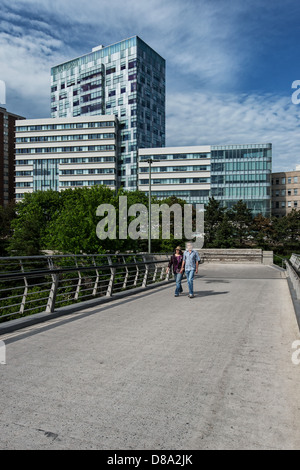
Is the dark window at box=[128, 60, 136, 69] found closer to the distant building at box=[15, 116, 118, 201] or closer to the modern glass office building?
the distant building at box=[15, 116, 118, 201]

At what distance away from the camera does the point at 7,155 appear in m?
115

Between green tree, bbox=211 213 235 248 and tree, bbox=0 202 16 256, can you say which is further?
green tree, bbox=211 213 235 248

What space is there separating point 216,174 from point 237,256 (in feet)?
199

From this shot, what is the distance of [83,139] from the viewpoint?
10912 cm

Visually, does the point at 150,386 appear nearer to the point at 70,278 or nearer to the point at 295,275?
the point at 295,275

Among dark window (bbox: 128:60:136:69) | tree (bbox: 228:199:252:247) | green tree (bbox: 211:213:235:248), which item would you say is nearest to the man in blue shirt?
green tree (bbox: 211:213:235:248)

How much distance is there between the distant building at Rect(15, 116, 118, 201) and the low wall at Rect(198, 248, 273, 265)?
66818 mm

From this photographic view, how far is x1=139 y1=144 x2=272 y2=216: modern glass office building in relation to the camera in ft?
318

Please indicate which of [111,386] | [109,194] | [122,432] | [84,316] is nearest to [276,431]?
[122,432]

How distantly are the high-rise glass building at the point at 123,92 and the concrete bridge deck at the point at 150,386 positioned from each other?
10230 cm
